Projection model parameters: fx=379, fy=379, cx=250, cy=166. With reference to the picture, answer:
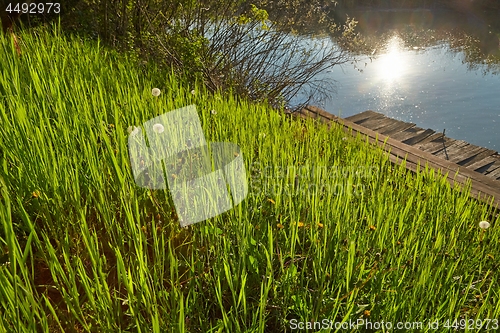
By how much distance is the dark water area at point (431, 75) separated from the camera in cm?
955

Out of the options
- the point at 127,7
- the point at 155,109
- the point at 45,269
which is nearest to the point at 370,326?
the point at 45,269

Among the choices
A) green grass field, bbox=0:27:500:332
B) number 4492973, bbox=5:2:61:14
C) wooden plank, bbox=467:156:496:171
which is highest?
number 4492973, bbox=5:2:61:14

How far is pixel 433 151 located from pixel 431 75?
25.4ft

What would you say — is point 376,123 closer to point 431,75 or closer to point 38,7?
point 38,7

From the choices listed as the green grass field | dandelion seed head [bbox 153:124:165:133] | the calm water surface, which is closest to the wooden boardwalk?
the green grass field

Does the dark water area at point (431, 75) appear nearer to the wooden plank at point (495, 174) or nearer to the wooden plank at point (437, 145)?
the wooden plank at point (437, 145)

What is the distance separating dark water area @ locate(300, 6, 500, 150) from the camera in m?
9.55

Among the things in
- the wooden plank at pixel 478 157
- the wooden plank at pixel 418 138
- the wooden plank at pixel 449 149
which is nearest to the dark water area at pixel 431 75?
the wooden plank at pixel 418 138

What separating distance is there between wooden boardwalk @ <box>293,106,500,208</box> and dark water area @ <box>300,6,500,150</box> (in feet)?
4.86

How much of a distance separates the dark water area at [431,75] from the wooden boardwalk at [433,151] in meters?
1.48

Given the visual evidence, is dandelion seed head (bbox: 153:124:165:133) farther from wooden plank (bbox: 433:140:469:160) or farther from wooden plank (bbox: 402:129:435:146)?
wooden plank (bbox: 402:129:435:146)

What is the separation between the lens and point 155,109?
7.93ft

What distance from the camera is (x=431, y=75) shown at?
11883 mm

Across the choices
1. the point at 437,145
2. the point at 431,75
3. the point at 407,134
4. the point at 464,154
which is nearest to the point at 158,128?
the point at 464,154
